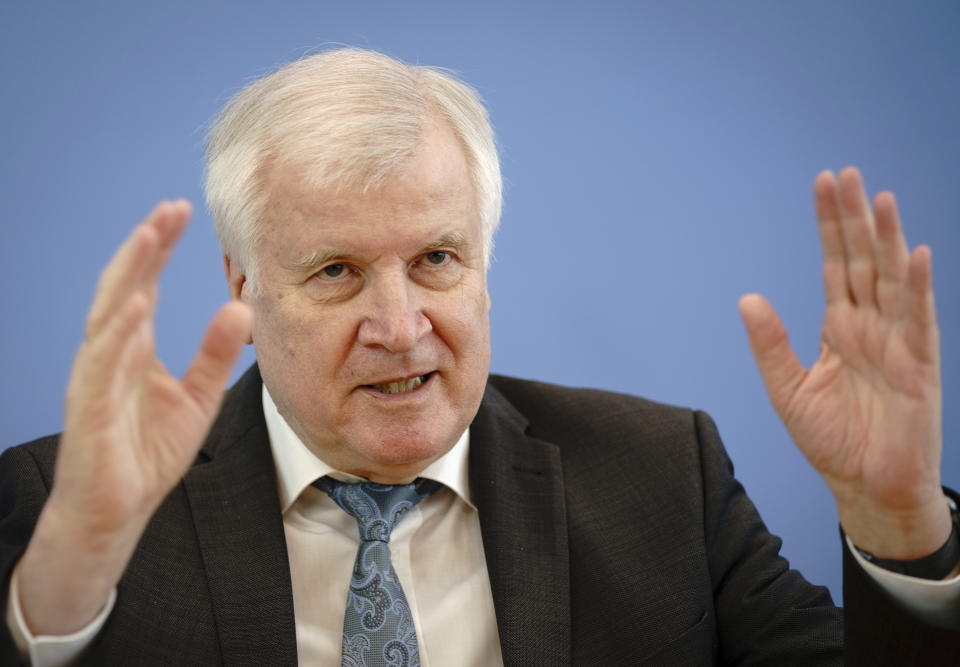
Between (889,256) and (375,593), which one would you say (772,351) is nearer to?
(889,256)

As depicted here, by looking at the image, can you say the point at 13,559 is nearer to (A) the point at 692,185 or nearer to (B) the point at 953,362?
(A) the point at 692,185

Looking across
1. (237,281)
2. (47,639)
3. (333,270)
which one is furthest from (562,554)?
(47,639)

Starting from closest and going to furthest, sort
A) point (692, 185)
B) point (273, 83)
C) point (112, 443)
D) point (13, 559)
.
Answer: point (112, 443)
point (13, 559)
point (273, 83)
point (692, 185)

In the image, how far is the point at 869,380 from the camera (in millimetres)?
1497

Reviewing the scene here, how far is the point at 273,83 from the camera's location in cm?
188

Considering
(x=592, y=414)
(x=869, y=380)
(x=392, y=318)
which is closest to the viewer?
(x=869, y=380)

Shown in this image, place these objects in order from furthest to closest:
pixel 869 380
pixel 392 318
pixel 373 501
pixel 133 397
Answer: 1. pixel 373 501
2. pixel 392 318
3. pixel 869 380
4. pixel 133 397

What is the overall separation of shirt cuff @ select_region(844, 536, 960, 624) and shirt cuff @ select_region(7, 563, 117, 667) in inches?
41.6

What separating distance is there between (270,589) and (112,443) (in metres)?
0.53

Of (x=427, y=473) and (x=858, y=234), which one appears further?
(x=427, y=473)

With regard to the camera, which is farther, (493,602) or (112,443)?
(493,602)

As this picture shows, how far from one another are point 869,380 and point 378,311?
74 cm

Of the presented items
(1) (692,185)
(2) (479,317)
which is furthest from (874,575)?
(1) (692,185)

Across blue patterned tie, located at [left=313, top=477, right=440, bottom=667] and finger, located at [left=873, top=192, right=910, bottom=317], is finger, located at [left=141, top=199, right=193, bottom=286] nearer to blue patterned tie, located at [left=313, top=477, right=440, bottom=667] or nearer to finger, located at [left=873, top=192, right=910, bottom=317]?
blue patterned tie, located at [left=313, top=477, right=440, bottom=667]
